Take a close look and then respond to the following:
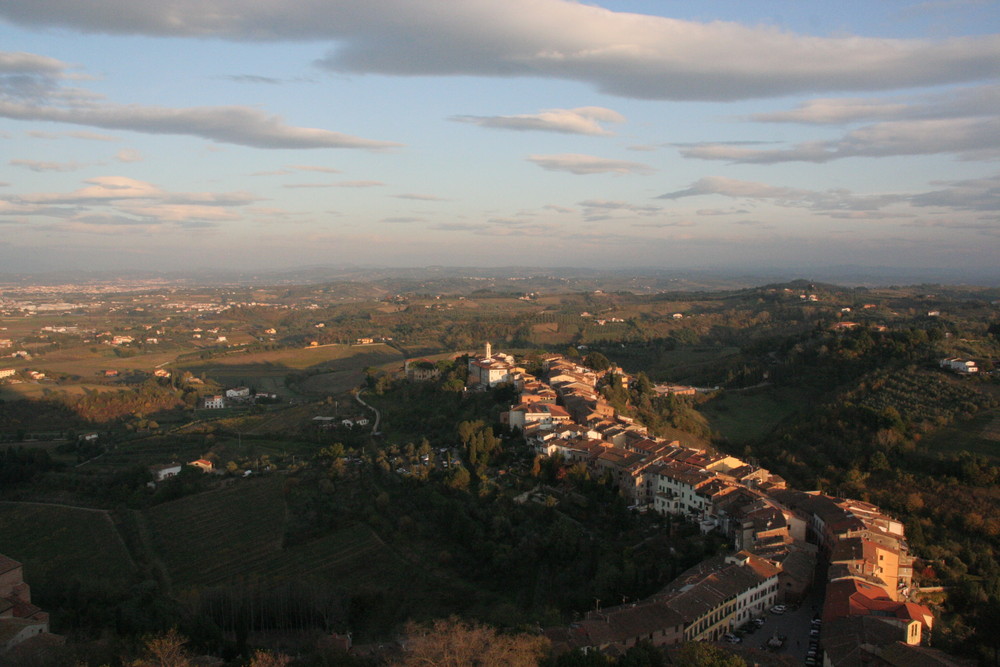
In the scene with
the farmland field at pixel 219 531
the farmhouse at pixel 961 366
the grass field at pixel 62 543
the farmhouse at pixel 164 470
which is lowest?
the grass field at pixel 62 543

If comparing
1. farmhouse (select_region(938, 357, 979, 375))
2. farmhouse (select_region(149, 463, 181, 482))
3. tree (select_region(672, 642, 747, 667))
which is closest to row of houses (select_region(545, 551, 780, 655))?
tree (select_region(672, 642, 747, 667))

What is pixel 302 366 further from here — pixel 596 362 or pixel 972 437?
pixel 972 437

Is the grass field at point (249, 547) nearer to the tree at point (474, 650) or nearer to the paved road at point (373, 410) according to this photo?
the paved road at point (373, 410)

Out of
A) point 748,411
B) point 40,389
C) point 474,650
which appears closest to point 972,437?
point 748,411

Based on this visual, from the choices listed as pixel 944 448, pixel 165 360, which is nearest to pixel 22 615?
pixel 944 448

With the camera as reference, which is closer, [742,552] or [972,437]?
[742,552]

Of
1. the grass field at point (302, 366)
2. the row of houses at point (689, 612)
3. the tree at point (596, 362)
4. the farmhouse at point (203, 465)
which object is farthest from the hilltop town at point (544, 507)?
the grass field at point (302, 366)
